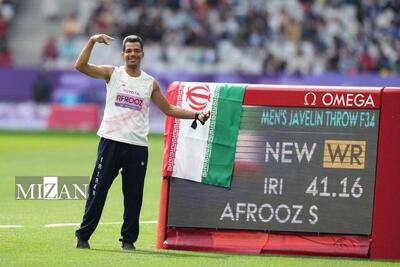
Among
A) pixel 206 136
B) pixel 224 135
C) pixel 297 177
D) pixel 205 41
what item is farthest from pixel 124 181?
pixel 205 41

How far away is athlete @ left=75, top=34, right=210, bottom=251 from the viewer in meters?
11.6

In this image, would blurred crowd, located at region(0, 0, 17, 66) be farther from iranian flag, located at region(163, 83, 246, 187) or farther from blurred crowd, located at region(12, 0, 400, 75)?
iranian flag, located at region(163, 83, 246, 187)

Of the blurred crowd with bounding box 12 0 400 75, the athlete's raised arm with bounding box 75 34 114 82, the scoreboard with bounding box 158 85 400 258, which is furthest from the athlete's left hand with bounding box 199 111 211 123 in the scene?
the blurred crowd with bounding box 12 0 400 75

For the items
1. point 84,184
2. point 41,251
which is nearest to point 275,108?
point 41,251

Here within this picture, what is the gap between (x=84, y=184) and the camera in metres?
14.8

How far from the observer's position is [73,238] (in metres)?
12.5

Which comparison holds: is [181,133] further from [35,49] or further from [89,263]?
[35,49]

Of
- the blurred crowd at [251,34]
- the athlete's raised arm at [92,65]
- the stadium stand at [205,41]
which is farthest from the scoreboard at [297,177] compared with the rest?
the blurred crowd at [251,34]

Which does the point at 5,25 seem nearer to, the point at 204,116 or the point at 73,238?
the point at 73,238

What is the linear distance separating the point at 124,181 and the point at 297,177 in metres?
1.70

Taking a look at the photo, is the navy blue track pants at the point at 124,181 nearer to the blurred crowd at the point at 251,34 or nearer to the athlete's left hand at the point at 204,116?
the athlete's left hand at the point at 204,116

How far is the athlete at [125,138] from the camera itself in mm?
11594

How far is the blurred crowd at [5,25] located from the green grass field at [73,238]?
17.7 meters

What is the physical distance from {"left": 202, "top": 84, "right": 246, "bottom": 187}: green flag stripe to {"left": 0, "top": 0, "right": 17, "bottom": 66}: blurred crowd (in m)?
29.4
